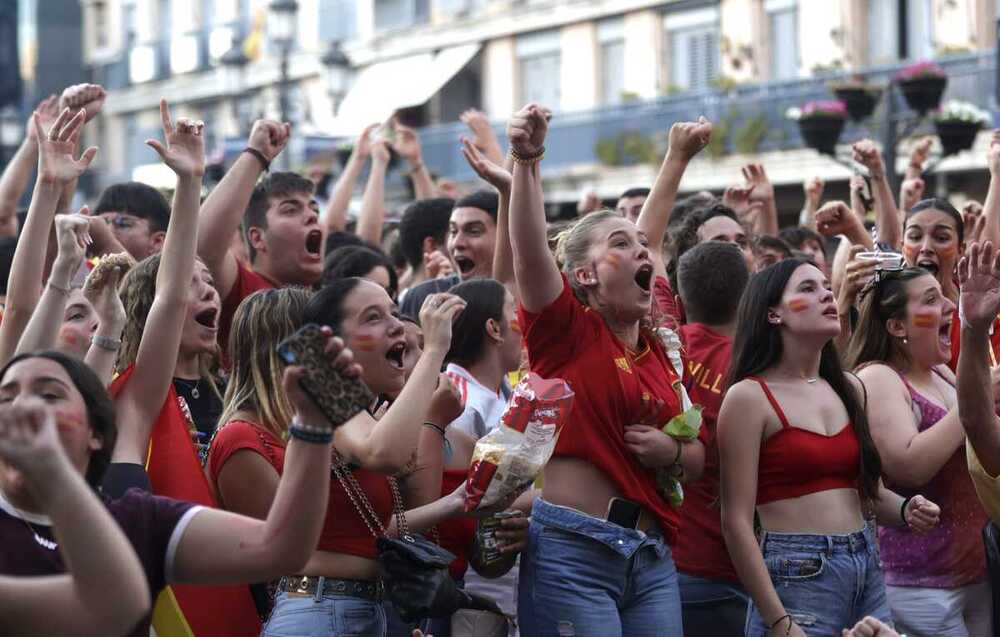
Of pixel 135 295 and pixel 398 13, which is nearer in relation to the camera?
pixel 135 295

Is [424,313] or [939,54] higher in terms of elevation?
[939,54]

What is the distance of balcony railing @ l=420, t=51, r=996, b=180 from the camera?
20.7m

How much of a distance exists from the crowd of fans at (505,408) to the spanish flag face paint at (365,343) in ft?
0.04

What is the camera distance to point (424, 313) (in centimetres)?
481

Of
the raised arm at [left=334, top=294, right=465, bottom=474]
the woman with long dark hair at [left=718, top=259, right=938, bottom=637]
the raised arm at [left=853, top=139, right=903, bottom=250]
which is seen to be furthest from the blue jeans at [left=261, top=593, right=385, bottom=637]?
the raised arm at [left=853, top=139, right=903, bottom=250]

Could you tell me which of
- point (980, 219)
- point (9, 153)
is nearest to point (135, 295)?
point (980, 219)

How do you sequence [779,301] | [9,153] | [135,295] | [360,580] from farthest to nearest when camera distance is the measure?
[9,153], [779,301], [135,295], [360,580]

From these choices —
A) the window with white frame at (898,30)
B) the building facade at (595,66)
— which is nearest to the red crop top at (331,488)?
A: the building facade at (595,66)

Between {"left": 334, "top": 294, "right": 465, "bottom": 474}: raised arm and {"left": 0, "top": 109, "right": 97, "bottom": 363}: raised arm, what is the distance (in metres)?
0.98

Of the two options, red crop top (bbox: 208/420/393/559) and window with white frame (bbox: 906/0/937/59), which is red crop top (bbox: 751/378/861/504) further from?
window with white frame (bbox: 906/0/937/59)

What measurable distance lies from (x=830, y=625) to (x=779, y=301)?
1036 mm

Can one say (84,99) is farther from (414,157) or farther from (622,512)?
(414,157)

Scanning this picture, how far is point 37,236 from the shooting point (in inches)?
196

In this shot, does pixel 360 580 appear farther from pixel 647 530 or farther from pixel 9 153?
pixel 9 153
